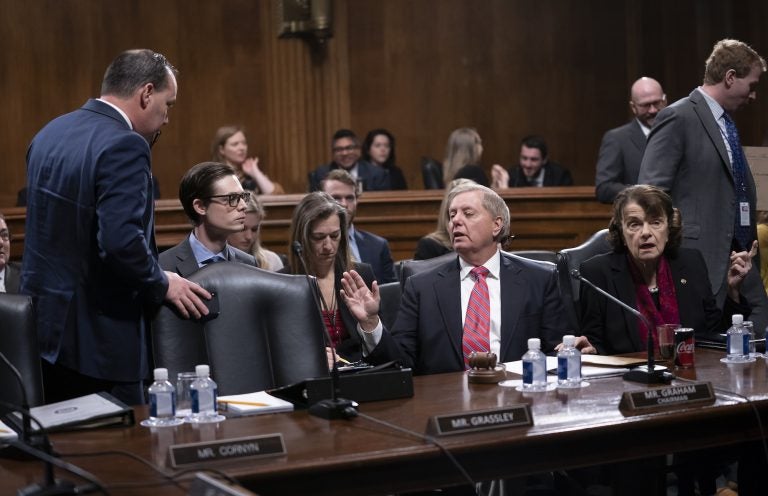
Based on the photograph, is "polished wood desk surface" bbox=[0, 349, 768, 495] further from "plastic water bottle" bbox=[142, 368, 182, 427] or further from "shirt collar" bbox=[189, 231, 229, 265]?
"shirt collar" bbox=[189, 231, 229, 265]

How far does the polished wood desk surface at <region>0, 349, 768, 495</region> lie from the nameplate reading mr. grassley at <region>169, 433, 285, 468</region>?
0.02m

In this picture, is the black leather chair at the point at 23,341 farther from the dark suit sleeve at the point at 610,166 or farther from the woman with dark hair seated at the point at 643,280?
the dark suit sleeve at the point at 610,166

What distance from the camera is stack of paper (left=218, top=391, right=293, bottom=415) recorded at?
2.89 meters

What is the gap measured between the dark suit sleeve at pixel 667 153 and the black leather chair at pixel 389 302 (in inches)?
51.7

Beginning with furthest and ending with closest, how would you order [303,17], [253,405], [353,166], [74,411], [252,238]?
[303,17] → [353,166] → [252,238] → [253,405] → [74,411]

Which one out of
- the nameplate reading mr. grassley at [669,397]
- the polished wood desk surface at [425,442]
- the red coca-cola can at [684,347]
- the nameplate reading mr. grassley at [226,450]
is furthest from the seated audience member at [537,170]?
the nameplate reading mr. grassley at [226,450]

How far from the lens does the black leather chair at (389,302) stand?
462 cm

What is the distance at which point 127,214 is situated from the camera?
3330mm

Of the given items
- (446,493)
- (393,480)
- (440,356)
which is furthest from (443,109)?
(393,480)

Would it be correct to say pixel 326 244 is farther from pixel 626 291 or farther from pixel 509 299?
pixel 626 291

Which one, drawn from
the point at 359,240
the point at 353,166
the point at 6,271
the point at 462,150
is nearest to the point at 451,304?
the point at 359,240

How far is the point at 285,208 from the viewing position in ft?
24.3

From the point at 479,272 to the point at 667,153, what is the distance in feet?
5.05

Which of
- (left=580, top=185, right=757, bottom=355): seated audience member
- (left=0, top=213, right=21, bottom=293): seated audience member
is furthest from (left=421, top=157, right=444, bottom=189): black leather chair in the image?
(left=580, top=185, right=757, bottom=355): seated audience member
